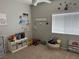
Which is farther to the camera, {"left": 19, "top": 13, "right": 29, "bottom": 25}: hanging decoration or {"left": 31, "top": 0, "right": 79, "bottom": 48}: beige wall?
{"left": 19, "top": 13, "right": 29, "bottom": 25}: hanging decoration

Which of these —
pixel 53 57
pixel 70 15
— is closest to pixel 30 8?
pixel 70 15

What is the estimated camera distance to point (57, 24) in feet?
13.7

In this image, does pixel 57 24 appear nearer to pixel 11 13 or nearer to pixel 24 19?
pixel 24 19

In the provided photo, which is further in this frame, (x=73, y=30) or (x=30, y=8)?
(x=30, y=8)

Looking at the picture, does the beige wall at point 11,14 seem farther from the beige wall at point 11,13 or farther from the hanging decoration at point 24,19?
the hanging decoration at point 24,19

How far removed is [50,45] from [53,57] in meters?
1.00

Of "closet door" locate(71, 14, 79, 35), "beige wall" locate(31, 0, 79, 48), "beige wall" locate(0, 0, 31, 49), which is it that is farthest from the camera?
"beige wall" locate(31, 0, 79, 48)

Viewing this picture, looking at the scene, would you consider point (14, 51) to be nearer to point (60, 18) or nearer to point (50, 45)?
point (50, 45)

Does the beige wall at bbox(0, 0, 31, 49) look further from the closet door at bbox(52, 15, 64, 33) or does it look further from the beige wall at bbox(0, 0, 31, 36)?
the closet door at bbox(52, 15, 64, 33)

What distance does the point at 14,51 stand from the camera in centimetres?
356

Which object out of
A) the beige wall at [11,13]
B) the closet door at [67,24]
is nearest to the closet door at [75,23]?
the closet door at [67,24]

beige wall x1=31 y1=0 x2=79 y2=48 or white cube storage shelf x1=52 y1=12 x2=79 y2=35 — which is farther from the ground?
beige wall x1=31 y1=0 x2=79 y2=48

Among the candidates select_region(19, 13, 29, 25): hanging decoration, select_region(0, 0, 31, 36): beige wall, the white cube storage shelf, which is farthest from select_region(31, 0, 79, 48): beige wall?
select_region(0, 0, 31, 36): beige wall

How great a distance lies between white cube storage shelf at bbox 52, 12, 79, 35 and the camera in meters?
3.65
